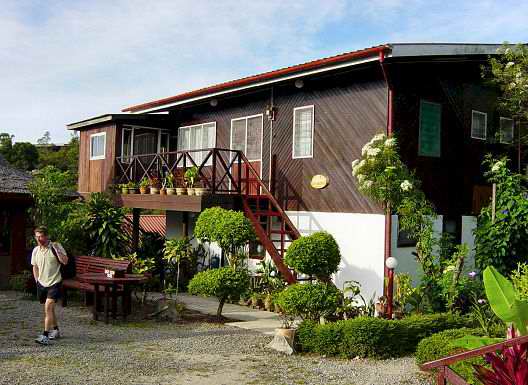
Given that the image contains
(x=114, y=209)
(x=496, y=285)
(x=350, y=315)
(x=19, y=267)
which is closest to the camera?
(x=496, y=285)

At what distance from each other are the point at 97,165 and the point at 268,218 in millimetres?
7243

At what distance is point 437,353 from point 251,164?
8.31 m

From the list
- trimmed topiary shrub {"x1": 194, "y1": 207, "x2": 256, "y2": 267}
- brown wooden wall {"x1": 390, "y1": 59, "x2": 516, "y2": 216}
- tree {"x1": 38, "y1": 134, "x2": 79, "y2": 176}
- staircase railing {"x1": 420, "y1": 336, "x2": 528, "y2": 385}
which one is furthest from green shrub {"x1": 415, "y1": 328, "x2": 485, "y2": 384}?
tree {"x1": 38, "y1": 134, "x2": 79, "y2": 176}

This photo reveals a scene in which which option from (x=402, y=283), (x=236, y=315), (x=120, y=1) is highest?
(x=120, y=1)

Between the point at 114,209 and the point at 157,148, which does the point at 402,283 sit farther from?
the point at 157,148

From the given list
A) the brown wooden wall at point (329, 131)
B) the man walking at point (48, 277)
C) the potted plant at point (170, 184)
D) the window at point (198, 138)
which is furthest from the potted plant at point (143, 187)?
the man walking at point (48, 277)

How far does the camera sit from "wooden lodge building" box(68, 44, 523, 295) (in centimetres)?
1210

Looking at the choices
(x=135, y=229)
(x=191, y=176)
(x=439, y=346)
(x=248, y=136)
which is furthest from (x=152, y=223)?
(x=439, y=346)

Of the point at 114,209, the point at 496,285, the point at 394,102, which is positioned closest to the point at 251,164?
the point at 114,209

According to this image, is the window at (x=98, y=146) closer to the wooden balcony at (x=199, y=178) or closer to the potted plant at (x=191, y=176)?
the wooden balcony at (x=199, y=178)

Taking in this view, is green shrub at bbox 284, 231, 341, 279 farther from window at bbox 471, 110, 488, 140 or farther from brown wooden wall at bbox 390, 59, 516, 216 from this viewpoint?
window at bbox 471, 110, 488, 140

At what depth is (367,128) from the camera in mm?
12391

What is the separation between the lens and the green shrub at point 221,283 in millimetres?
10844

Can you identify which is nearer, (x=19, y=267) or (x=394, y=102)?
(x=394, y=102)
